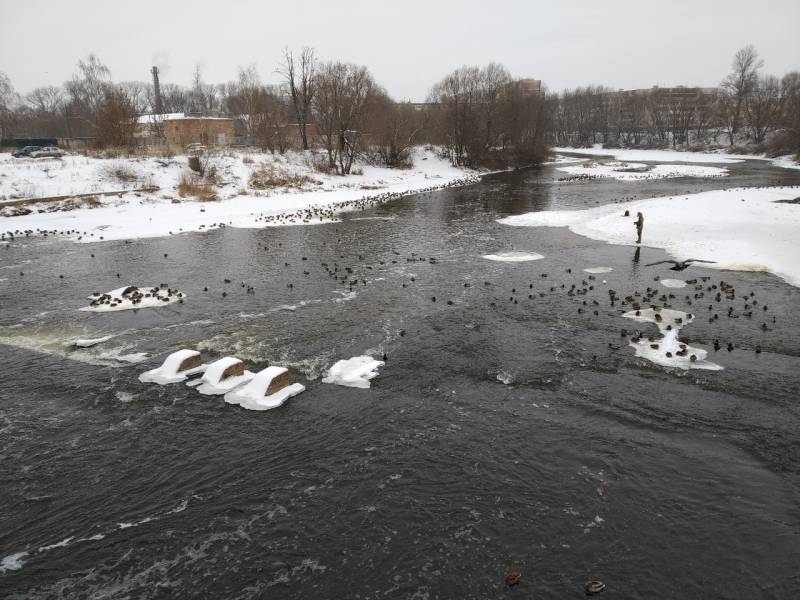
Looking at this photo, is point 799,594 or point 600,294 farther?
point 600,294

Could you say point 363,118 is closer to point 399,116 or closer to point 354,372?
point 399,116

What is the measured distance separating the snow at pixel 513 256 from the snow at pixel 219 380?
14.1 m

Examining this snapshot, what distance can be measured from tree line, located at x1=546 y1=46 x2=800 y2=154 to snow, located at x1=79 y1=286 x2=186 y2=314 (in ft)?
304

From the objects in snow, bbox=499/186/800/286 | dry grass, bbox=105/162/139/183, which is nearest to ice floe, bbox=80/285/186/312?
snow, bbox=499/186/800/286

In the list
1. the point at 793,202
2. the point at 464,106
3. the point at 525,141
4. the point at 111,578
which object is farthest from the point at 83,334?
the point at 525,141

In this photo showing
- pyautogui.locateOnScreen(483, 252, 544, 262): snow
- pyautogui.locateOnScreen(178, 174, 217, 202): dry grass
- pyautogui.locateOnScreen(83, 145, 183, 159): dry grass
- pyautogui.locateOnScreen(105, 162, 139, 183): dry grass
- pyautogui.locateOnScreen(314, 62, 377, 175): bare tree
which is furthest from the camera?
pyautogui.locateOnScreen(314, 62, 377, 175): bare tree

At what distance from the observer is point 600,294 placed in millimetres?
17531

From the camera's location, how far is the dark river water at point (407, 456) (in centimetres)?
668

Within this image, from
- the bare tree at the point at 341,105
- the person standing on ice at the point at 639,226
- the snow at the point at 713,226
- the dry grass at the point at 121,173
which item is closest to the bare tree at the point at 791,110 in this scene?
the snow at the point at 713,226

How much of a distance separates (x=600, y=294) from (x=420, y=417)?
10.2 metres

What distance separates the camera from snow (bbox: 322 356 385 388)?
1159 cm

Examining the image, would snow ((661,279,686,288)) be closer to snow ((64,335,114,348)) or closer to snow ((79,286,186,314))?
snow ((79,286,186,314))

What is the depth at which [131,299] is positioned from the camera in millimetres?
17094

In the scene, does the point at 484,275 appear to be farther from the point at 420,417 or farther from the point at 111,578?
the point at 111,578
